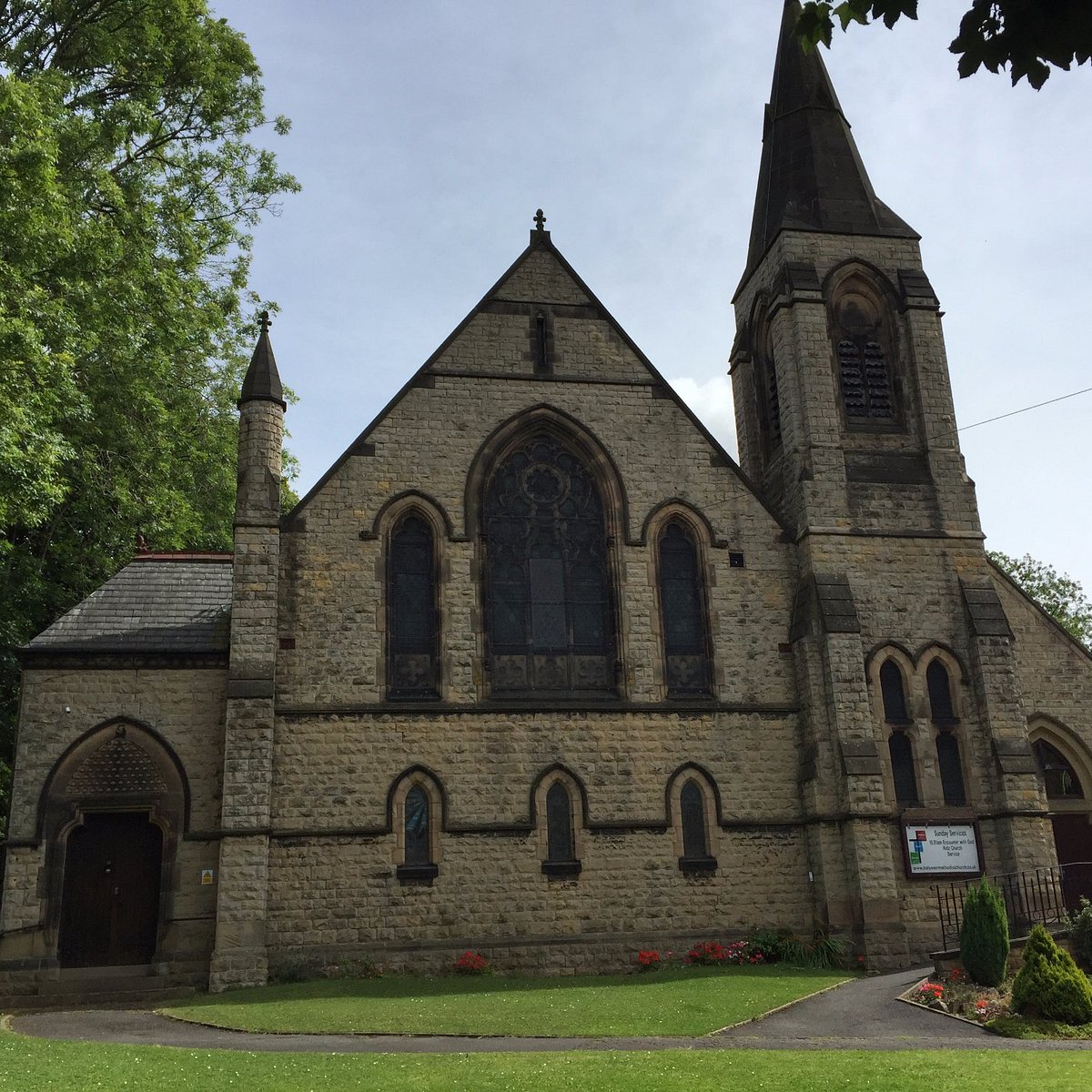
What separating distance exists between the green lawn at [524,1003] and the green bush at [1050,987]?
109 inches

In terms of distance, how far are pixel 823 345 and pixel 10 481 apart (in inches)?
567

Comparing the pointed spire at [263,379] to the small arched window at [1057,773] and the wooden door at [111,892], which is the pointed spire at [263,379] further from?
the small arched window at [1057,773]

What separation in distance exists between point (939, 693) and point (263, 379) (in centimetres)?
1287

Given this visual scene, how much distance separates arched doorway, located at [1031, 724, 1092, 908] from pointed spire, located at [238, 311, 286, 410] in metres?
14.8

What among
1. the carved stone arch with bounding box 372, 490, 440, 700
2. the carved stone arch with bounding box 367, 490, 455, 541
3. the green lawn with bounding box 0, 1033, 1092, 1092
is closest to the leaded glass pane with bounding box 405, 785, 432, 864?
the carved stone arch with bounding box 372, 490, 440, 700

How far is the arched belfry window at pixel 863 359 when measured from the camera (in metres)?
21.7

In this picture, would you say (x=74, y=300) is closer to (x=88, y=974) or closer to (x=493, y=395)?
(x=493, y=395)

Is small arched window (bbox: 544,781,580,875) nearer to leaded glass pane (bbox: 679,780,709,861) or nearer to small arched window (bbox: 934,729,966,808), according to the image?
leaded glass pane (bbox: 679,780,709,861)

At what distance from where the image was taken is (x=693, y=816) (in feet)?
60.5

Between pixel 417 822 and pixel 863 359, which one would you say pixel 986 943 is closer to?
pixel 417 822

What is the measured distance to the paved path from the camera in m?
10.9

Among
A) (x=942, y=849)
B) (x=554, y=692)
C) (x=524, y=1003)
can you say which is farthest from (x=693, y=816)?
(x=524, y=1003)

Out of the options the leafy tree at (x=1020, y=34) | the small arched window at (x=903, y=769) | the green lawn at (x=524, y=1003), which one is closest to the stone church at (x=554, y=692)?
the small arched window at (x=903, y=769)

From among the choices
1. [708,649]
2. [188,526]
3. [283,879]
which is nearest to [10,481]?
[283,879]
